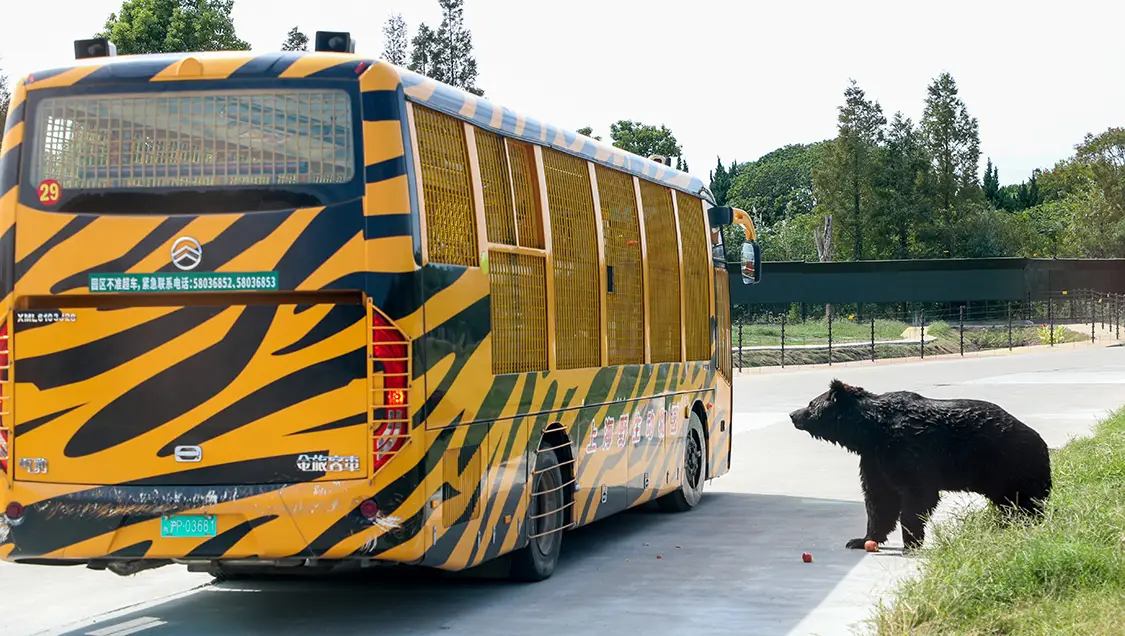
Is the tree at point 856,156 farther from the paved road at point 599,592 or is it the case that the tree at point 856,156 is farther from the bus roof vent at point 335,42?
the bus roof vent at point 335,42

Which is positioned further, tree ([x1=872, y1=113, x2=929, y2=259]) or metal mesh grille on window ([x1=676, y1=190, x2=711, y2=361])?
tree ([x1=872, y1=113, x2=929, y2=259])

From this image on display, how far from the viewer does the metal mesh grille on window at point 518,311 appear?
30.7ft

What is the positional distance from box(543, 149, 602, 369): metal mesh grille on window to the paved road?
59.7 inches

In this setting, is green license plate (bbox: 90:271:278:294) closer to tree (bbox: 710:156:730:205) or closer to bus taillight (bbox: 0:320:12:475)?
bus taillight (bbox: 0:320:12:475)

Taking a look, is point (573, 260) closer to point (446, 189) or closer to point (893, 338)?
point (446, 189)

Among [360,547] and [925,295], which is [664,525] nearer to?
[360,547]

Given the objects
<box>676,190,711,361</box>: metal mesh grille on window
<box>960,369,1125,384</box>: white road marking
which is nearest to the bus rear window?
<box>676,190,711,361</box>: metal mesh grille on window

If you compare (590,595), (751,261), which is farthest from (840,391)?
(751,261)

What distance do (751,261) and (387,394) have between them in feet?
26.1

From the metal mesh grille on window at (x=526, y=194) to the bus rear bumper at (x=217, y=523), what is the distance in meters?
2.51

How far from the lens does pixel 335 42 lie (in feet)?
27.7

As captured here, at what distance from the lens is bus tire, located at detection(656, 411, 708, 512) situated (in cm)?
1391

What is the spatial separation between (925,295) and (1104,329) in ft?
22.7

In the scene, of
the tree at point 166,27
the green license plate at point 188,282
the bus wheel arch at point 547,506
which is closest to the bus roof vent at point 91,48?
the green license plate at point 188,282
